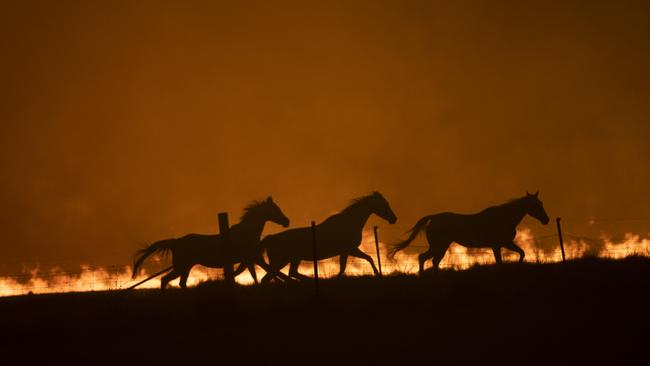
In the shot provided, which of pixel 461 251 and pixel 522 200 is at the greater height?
pixel 522 200

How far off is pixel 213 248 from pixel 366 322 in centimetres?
726

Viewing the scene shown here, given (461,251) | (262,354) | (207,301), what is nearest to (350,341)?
(262,354)

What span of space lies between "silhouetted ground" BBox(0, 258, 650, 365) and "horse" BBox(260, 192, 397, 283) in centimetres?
190

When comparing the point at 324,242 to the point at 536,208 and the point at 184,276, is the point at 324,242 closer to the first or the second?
the point at 184,276

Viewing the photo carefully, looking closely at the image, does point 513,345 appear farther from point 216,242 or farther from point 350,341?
point 216,242

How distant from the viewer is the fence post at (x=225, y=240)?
12.8m

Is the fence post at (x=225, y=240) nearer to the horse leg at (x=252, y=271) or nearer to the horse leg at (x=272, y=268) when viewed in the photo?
the horse leg at (x=272, y=268)

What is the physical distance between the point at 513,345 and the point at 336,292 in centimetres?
555

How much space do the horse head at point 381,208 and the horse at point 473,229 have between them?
75 centimetres

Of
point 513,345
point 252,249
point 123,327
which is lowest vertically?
point 513,345

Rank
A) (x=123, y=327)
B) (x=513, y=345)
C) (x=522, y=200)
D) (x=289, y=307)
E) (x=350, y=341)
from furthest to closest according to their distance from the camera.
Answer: (x=522, y=200) → (x=289, y=307) → (x=123, y=327) → (x=350, y=341) → (x=513, y=345)

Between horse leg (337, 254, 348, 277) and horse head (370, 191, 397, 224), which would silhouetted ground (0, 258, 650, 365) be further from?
horse head (370, 191, 397, 224)

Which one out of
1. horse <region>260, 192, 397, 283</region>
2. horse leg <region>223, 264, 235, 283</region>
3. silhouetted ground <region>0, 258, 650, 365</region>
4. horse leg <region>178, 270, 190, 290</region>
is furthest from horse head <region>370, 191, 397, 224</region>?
horse leg <region>223, 264, 235, 283</region>

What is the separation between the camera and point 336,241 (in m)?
16.7
